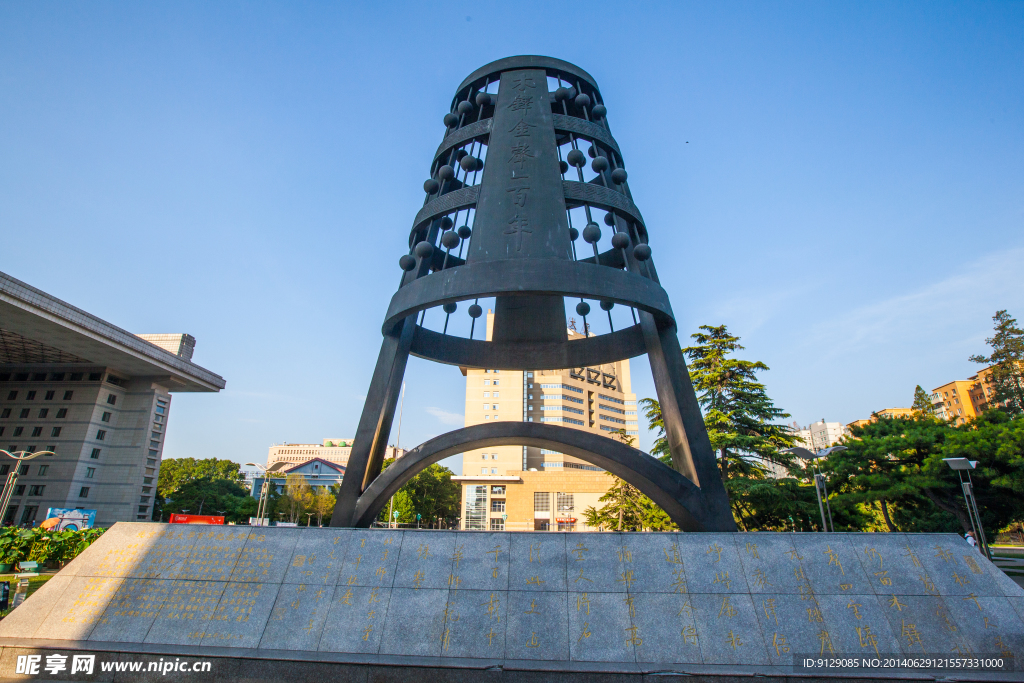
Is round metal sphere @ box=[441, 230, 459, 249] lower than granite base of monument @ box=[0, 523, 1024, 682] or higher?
higher

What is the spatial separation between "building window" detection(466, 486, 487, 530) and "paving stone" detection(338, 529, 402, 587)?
52915mm

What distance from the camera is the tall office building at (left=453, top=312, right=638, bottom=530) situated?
5462 cm

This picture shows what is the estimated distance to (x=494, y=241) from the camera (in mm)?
12023

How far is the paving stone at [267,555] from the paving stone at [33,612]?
2771mm

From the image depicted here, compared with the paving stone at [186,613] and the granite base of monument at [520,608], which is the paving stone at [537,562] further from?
the paving stone at [186,613]

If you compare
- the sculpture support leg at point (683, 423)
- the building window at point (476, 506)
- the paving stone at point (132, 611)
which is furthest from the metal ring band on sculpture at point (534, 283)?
the building window at point (476, 506)

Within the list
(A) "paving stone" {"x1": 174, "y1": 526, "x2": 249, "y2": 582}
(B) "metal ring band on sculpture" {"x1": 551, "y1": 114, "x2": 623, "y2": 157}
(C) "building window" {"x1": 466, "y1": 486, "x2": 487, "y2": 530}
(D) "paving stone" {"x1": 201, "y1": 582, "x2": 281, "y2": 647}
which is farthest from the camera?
(C) "building window" {"x1": 466, "y1": 486, "x2": 487, "y2": 530}

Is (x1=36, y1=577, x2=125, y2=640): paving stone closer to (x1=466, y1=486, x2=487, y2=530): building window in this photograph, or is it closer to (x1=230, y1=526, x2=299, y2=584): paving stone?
(x1=230, y1=526, x2=299, y2=584): paving stone

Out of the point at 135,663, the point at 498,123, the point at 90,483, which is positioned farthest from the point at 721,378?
the point at 90,483

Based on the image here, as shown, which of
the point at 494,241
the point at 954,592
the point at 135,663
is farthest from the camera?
the point at 494,241

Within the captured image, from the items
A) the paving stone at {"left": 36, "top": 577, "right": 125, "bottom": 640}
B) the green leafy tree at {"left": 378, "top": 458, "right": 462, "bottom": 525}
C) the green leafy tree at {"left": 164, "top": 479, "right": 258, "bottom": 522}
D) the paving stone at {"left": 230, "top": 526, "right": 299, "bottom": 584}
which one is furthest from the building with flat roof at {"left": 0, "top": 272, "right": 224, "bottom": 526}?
the paving stone at {"left": 230, "top": 526, "right": 299, "bottom": 584}

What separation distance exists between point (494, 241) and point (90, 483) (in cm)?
4571

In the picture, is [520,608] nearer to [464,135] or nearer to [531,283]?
[531,283]

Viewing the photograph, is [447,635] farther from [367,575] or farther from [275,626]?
[275,626]
